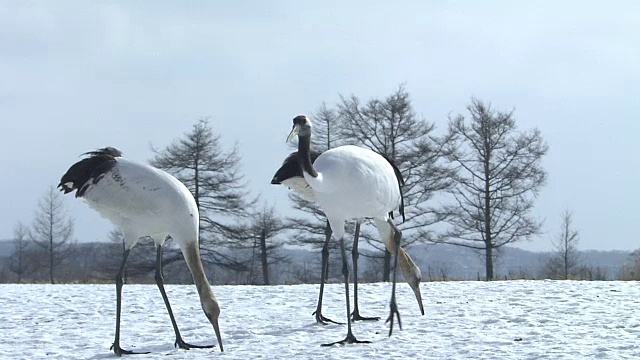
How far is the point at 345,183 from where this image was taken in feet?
30.2

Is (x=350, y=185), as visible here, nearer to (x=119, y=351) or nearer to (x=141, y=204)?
(x=141, y=204)

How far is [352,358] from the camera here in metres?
8.08

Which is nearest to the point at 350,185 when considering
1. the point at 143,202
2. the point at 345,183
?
the point at 345,183

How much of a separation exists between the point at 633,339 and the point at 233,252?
81.1 ft

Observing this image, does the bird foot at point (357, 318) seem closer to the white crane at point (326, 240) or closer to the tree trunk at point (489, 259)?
the white crane at point (326, 240)

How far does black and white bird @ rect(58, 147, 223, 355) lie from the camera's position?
856 cm

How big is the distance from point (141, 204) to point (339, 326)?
2971mm

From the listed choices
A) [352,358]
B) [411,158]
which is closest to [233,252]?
[411,158]

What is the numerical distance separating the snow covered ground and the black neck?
6.06ft

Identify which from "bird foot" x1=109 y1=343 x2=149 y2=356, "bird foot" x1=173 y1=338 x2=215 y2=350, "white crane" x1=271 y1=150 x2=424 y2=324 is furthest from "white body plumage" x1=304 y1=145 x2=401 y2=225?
"bird foot" x1=109 y1=343 x2=149 y2=356

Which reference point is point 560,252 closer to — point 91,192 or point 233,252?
point 233,252

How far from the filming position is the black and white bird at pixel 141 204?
8.56 meters

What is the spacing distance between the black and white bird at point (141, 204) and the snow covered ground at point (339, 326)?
727 mm

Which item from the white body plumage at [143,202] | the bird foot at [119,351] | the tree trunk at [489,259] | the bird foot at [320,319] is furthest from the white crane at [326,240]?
the tree trunk at [489,259]
